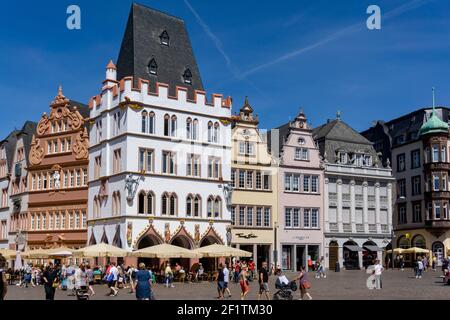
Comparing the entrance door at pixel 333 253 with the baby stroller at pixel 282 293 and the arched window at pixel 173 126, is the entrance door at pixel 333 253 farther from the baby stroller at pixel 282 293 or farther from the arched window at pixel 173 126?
the baby stroller at pixel 282 293

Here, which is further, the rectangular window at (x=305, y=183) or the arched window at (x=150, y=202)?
the rectangular window at (x=305, y=183)

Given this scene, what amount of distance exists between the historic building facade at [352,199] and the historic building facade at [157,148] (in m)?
14.6

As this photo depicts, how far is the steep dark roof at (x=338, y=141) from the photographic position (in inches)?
2761

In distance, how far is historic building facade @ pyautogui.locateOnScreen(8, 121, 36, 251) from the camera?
6494 cm

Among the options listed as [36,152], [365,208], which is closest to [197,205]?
[36,152]

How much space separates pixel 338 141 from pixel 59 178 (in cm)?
2916

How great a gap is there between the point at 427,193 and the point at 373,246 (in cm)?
1055

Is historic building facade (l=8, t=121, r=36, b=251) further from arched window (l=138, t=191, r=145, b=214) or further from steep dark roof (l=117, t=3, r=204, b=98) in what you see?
arched window (l=138, t=191, r=145, b=214)

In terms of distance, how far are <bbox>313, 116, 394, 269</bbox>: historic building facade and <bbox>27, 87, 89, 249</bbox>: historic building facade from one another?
24.4 meters

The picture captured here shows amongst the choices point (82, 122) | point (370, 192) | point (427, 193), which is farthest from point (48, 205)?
point (427, 193)

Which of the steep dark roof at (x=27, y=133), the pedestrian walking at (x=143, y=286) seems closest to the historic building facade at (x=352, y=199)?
the steep dark roof at (x=27, y=133)

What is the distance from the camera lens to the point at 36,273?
48906mm

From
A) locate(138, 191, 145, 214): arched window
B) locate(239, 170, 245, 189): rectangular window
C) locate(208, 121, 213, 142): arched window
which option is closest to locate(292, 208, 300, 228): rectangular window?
locate(239, 170, 245, 189): rectangular window

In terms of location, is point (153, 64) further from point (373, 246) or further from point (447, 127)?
point (447, 127)
